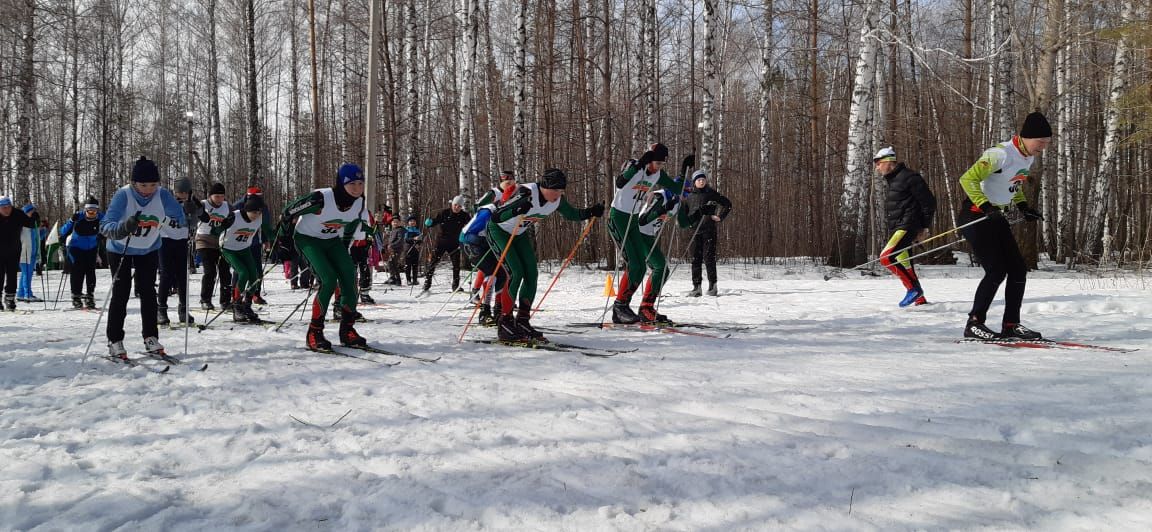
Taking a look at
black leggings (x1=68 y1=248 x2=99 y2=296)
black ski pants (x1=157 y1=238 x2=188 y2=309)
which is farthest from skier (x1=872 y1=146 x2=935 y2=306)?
black leggings (x1=68 y1=248 x2=99 y2=296)

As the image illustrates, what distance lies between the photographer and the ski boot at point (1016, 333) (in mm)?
5883

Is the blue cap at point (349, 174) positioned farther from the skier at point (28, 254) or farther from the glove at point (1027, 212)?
the skier at point (28, 254)

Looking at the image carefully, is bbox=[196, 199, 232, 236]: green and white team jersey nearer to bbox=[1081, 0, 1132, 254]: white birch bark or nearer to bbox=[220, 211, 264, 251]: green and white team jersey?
bbox=[220, 211, 264, 251]: green and white team jersey

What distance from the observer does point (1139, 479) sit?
2736mm

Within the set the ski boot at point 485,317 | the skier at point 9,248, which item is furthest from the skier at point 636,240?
the skier at point 9,248

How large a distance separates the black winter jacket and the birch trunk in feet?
18.0

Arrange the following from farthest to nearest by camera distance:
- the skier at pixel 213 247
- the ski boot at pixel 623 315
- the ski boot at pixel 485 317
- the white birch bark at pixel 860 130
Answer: the white birch bark at pixel 860 130
the skier at pixel 213 247
the ski boot at pixel 485 317
the ski boot at pixel 623 315

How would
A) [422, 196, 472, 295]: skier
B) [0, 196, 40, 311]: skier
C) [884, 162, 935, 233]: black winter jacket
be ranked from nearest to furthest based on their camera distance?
[884, 162, 935, 233]: black winter jacket
[0, 196, 40, 311]: skier
[422, 196, 472, 295]: skier

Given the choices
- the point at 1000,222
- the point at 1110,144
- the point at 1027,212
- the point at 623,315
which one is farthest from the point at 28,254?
the point at 1110,144

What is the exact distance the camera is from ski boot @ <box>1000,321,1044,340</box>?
588 cm

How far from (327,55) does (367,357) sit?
32.5 m

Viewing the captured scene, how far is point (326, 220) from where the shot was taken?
20.8 feet

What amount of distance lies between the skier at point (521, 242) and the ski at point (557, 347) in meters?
0.09

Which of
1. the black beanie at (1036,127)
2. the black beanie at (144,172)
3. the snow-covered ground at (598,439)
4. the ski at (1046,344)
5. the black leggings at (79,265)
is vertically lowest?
the snow-covered ground at (598,439)
